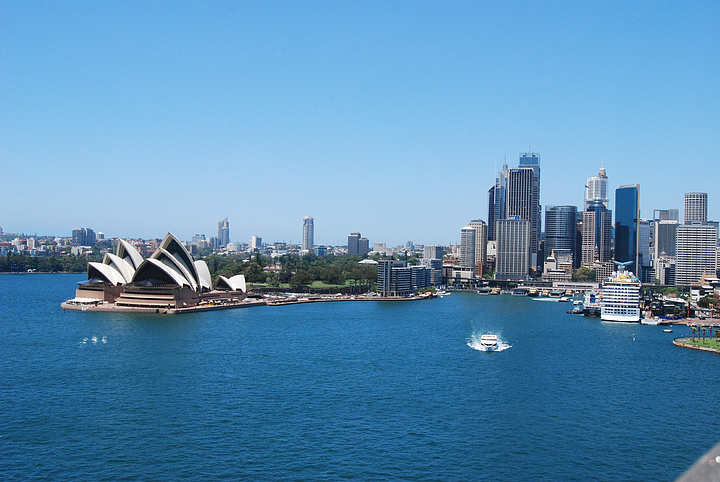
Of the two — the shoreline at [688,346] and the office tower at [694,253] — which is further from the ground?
the office tower at [694,253]

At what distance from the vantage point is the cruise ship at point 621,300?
2656cm

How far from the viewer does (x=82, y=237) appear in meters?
92.9

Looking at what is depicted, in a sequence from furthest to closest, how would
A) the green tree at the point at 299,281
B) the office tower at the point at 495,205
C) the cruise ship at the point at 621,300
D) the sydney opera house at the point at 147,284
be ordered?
the office tower at the point at 495,205 < the green tree at the point at 299,281 < the cruise ship at the point at 621,300 < the sydney opera house at the point at 147,284

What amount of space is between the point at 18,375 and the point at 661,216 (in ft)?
292

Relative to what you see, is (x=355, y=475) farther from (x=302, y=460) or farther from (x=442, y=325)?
(x=442, y=325)

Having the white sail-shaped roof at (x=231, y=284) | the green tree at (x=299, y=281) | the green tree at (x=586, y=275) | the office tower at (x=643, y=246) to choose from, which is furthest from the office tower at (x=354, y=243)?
the white sail-shaped roof at (x=231, y=284)

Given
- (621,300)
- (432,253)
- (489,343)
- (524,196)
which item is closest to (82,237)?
(432,253)

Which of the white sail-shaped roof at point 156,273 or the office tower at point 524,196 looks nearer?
the white sail-shaped roof at point 156,273

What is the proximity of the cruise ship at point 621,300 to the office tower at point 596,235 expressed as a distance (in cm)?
3967

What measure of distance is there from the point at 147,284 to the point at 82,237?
72982 mm

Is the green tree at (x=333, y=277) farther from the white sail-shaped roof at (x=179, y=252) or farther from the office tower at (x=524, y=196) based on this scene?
the office tower at (x=524, y=196)

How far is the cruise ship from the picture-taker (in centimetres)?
2656

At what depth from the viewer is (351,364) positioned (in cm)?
1482

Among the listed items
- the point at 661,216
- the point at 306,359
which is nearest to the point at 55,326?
the point at 306,359
